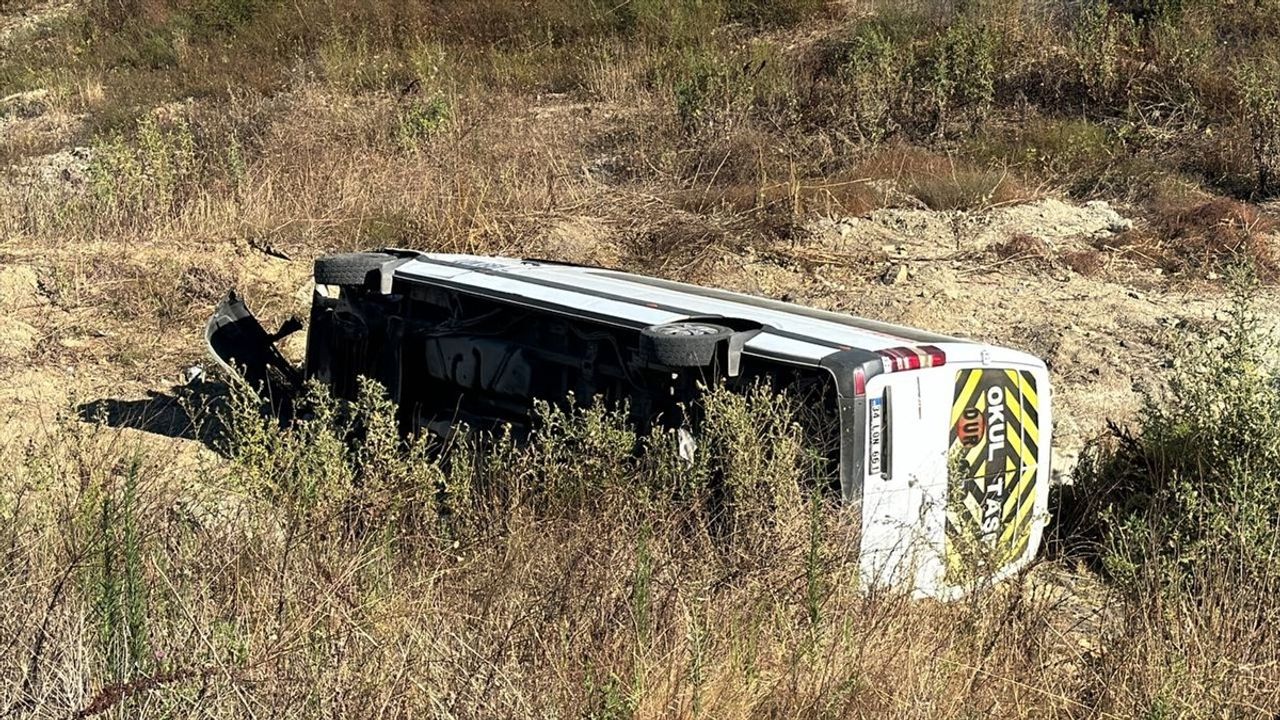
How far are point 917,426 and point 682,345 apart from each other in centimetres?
95

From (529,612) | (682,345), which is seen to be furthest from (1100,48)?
(529,612)

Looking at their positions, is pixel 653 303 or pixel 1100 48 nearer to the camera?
pixel 653 303

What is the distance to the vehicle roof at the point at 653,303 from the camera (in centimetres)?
509

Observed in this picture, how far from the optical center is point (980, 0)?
15.2 m

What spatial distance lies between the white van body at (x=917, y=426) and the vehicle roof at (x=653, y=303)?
12 millimetres

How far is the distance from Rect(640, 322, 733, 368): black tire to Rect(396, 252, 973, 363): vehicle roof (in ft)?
0.64

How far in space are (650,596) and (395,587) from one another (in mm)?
832

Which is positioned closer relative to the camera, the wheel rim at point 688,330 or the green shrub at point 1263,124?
the wheel rim at point 688,330

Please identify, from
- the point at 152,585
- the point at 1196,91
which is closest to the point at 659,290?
the point at 152,585

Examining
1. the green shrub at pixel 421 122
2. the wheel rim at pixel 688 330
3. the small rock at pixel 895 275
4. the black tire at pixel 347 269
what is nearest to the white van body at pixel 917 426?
the wheel rim at pixel 688 330

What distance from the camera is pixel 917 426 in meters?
4.84

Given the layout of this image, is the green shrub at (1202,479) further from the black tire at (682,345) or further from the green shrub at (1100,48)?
the green shrub at (1100,48)

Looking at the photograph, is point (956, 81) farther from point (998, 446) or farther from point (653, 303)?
point (998, 446)

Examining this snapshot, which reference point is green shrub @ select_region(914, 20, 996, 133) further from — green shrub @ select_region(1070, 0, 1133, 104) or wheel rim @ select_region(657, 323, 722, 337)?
wheel rim @ select_region(657, 323, 722, 337)
